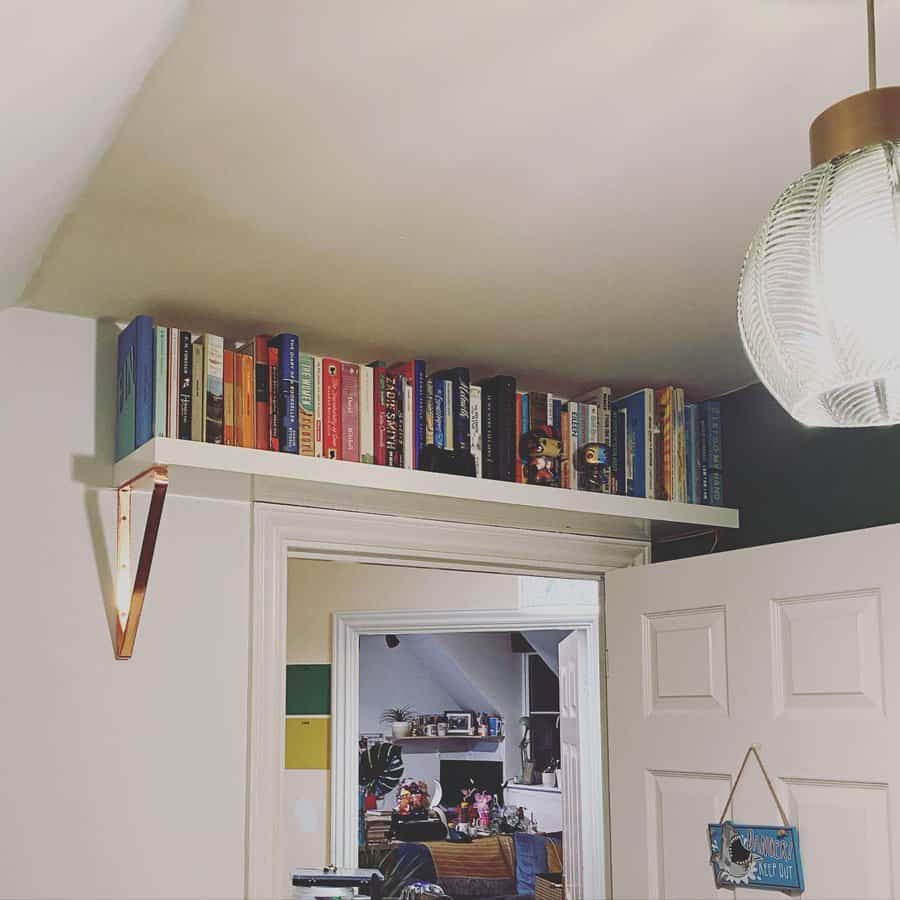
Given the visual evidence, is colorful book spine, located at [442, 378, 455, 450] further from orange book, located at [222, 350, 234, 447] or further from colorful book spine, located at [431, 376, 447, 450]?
orange book, located at [222, 350, 234, 447]

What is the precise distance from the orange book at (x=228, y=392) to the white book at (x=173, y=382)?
104 millimetres

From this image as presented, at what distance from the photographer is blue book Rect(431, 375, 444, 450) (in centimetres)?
274

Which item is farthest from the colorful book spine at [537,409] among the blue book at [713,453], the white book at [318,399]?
the white book at [318,399]

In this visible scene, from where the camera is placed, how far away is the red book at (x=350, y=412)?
2605mm

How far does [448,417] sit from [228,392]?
1.80ft

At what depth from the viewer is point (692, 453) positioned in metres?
3.02

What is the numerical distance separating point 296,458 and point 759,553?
106 centimetres

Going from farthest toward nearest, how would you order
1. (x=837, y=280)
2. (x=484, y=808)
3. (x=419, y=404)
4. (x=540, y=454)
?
(x=484, y=808) < (x=540, y=454) < (x=419, y=404) < (x=837, y=280)

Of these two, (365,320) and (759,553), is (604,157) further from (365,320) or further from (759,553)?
(759,553)

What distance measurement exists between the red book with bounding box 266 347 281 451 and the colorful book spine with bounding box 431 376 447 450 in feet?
1.31

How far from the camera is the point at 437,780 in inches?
301

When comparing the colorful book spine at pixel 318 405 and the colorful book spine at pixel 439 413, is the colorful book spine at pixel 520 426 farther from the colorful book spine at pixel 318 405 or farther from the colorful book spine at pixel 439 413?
the colorful book spine at pixel 318 405

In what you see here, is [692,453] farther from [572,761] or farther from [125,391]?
[572,761]

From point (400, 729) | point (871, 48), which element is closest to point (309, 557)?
point (871, 48)
